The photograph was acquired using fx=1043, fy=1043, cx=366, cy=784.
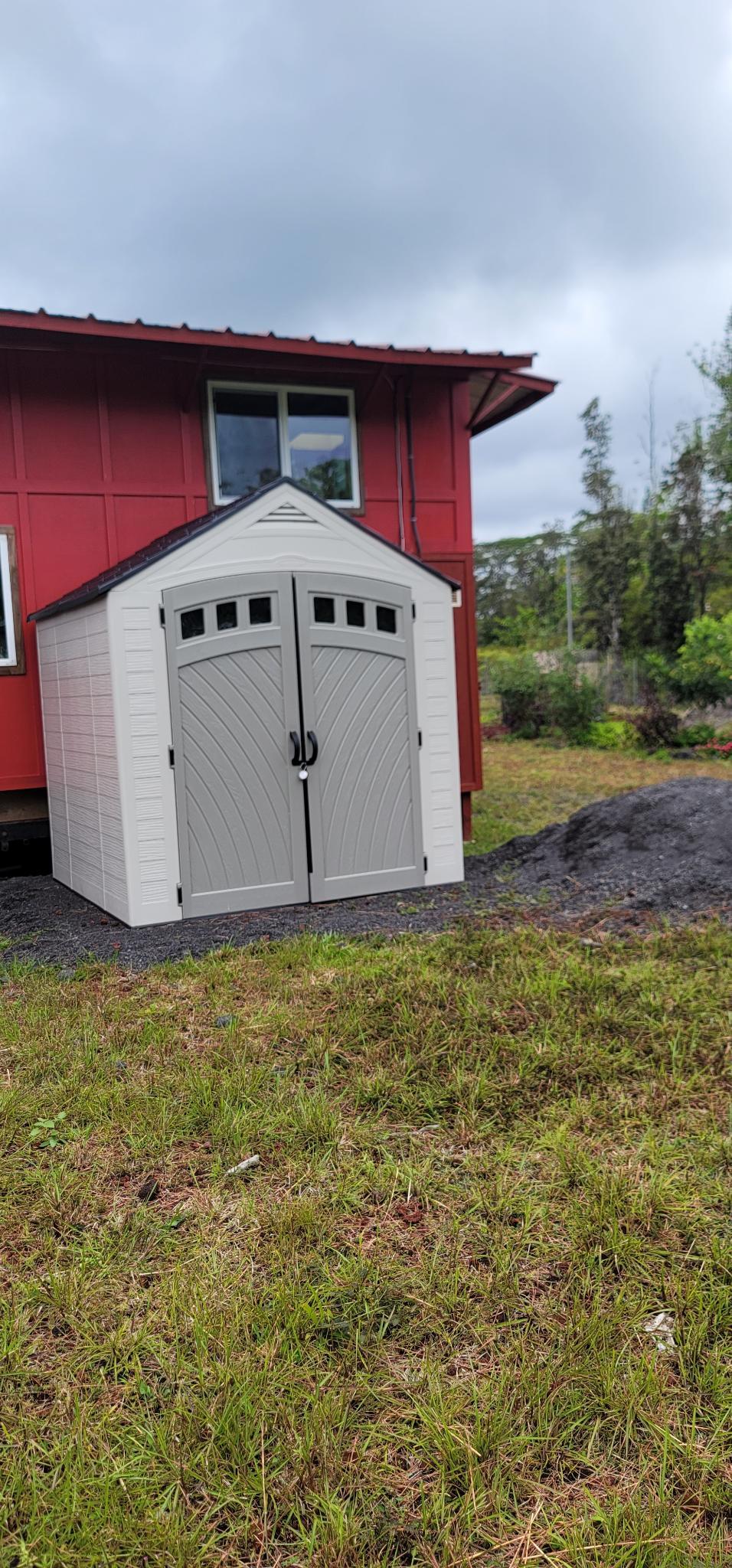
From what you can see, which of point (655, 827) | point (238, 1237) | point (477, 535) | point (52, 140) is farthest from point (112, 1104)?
point (477, 535)

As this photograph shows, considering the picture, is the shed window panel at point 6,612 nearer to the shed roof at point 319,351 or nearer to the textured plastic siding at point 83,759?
the textured plastic siding at point 83,759

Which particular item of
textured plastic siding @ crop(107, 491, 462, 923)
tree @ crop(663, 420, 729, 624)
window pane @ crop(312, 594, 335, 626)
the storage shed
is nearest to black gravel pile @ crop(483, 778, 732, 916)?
the storage shed

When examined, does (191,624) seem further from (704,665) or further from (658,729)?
(704,665)

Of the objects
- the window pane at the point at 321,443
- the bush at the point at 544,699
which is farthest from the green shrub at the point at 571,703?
the window pane at the point at 321,443

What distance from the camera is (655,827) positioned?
7945 mm

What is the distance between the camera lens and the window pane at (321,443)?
376 inches

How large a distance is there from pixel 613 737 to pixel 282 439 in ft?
36.1

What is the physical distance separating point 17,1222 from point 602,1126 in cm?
202

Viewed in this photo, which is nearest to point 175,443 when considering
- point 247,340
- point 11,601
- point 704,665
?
point 247,340

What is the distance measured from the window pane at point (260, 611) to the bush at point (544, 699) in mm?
13214

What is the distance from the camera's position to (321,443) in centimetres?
964

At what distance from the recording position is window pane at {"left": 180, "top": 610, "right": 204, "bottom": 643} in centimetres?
680

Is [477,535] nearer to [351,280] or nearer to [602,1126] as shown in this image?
[351,280]

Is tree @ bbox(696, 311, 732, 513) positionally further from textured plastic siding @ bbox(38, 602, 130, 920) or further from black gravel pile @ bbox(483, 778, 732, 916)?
textured plastic siding @ bbox(38, 602, 130, 920)
